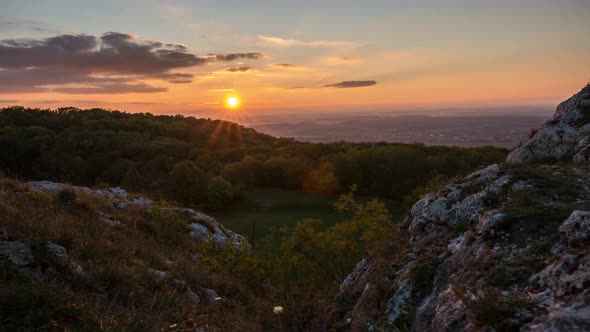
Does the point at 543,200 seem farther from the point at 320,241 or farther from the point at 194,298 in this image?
the point at 320,241

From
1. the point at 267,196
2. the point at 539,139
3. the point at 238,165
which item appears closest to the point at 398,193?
the point at 267,196

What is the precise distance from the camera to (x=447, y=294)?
5.34 m

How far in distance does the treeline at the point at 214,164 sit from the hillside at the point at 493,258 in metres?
51.9

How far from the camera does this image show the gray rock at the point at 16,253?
6.75 meters

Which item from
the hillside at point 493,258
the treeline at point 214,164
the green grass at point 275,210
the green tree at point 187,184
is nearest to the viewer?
the hillside at point 493,258

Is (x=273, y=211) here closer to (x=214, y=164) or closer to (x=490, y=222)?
(x=214, y=164)

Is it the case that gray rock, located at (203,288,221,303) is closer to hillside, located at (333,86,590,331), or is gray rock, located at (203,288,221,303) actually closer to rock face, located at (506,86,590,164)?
hillside, located at (333,86,590,331)

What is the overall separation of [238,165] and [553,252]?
71.4 m

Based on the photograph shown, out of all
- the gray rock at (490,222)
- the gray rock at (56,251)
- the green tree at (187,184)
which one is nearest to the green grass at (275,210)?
the green tree at (187,184)

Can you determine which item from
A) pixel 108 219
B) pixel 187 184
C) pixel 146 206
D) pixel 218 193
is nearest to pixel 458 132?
pixel 218 193

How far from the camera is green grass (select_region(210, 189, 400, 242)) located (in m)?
53.9

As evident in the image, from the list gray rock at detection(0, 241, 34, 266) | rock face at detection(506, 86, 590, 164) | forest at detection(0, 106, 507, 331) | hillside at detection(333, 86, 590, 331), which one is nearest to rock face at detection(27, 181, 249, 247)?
forest at detection(0, 106, 507, 331)

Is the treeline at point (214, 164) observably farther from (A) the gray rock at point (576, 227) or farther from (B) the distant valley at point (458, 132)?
(A) the gray rock at point (576, 227)

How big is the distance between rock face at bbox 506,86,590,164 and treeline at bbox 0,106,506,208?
50.5 m
